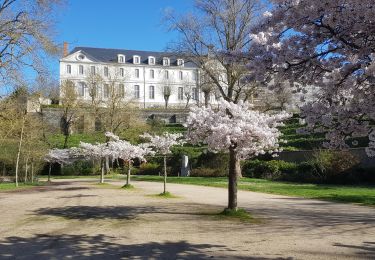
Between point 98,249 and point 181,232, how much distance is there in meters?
2.30

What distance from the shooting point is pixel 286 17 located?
6.88 metres

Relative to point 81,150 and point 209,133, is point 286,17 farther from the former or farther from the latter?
point 81,150

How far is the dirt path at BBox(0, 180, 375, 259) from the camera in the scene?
26.9ft

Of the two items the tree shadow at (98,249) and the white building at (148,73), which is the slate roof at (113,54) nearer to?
the white building at (148,73)

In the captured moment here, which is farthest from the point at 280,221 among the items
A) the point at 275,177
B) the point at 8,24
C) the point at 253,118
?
the point at 275,177

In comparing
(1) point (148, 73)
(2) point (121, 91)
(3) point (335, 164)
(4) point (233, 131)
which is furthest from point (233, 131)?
(1) point (148, 73)

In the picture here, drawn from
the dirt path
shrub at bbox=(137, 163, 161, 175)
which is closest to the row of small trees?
the dirt path

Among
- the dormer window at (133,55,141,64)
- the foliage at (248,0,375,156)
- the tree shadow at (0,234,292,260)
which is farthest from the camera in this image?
the dormer window at (133,55,141,64)

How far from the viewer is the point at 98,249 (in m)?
8.51

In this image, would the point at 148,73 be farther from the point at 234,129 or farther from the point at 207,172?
the point at 234,129

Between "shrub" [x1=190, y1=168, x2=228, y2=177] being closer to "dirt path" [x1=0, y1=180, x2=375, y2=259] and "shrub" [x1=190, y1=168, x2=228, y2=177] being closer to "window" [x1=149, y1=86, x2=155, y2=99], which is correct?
"dirt path" [x1=0, y1=180, x2=375, y2=259]

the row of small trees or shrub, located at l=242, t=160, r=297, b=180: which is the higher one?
the row of small trees

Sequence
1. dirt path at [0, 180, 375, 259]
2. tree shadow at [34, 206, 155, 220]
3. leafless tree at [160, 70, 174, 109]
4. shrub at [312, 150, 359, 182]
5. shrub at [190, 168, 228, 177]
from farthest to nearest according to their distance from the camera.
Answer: leafless tree at [160, 70, 174, 109]
shrub at [190, 168, 228, 177]
shrub at [312, 150, 359, 182]
tree shadow at [34, 206, 155, 220]
dirt path at [0, 180, 375, 259]

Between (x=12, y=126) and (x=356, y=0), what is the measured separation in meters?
28.3
